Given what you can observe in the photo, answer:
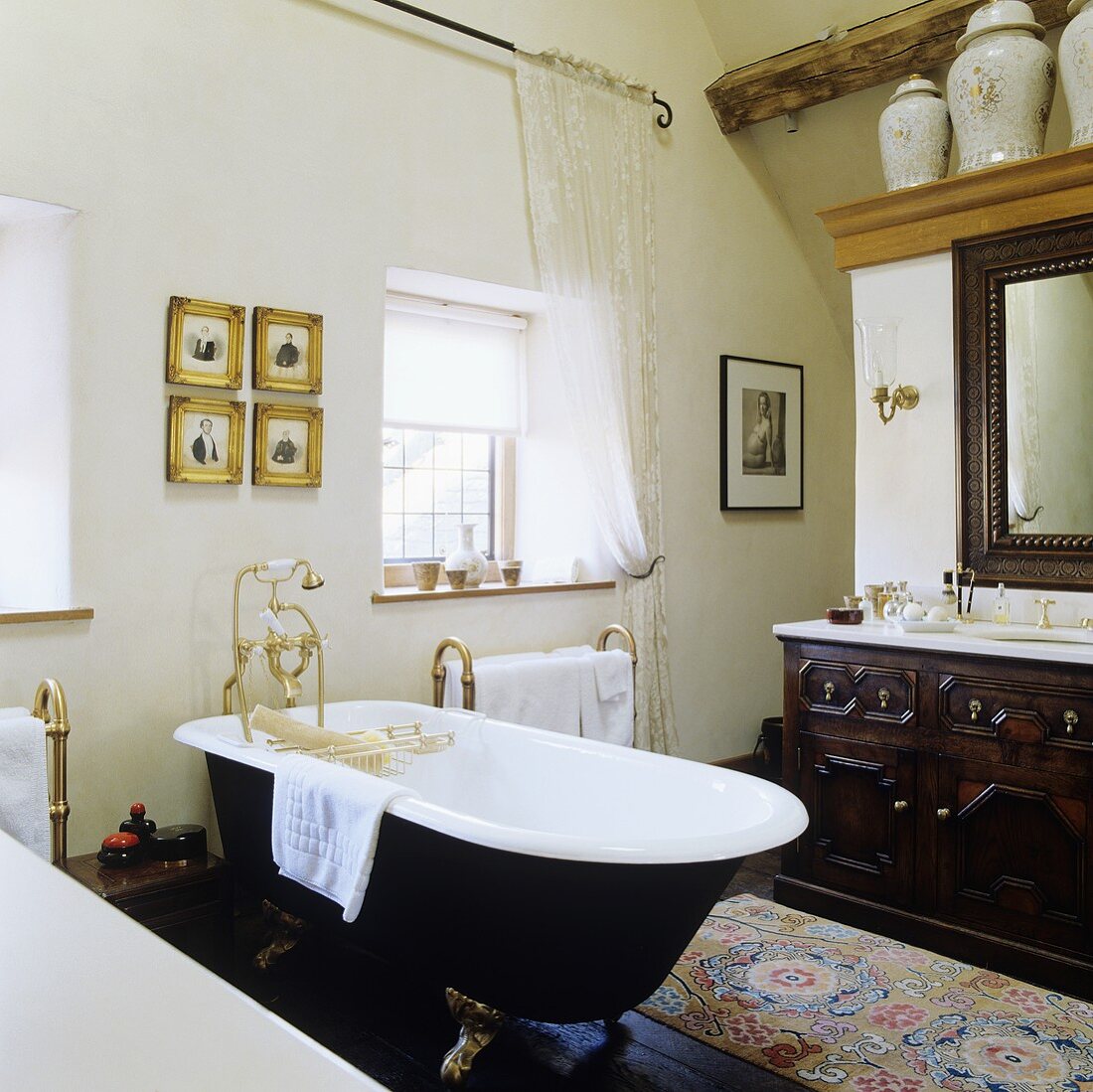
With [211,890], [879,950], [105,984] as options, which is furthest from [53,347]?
[879,950]

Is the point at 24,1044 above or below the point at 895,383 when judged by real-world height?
below

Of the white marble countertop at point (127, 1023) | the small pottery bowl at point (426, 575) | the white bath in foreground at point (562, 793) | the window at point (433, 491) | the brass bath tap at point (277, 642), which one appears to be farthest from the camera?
the window at point (433, 491)

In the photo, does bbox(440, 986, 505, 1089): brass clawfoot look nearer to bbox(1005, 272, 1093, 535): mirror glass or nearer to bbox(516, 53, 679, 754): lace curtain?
bbox(516, 53, 679, 754): lace curtain

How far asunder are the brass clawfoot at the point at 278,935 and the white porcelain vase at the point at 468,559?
1.33 metres

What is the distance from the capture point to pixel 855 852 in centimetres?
311

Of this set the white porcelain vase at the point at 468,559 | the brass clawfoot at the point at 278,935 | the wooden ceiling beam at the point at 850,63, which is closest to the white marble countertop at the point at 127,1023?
the brass clawfoot at the point at 278,935

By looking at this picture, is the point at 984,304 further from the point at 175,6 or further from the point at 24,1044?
the point at 24,1044

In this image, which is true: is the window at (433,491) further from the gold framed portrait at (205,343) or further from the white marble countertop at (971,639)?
the white marble countertop at (971,639)

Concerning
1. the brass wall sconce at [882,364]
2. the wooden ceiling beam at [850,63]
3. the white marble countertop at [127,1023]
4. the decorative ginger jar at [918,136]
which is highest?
the wooden ceiling beam at [850,63]

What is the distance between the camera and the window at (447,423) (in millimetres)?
3930

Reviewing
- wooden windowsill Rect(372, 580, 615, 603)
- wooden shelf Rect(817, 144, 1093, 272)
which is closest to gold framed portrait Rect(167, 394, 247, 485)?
wooden windowsill Rect(372, 580, 615, 603)

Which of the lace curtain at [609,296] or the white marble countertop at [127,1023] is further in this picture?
the lace curtain at [609,296]

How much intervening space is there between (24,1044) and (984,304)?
10.6 feet

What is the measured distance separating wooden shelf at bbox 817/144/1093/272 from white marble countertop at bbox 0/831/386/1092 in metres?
3.09
